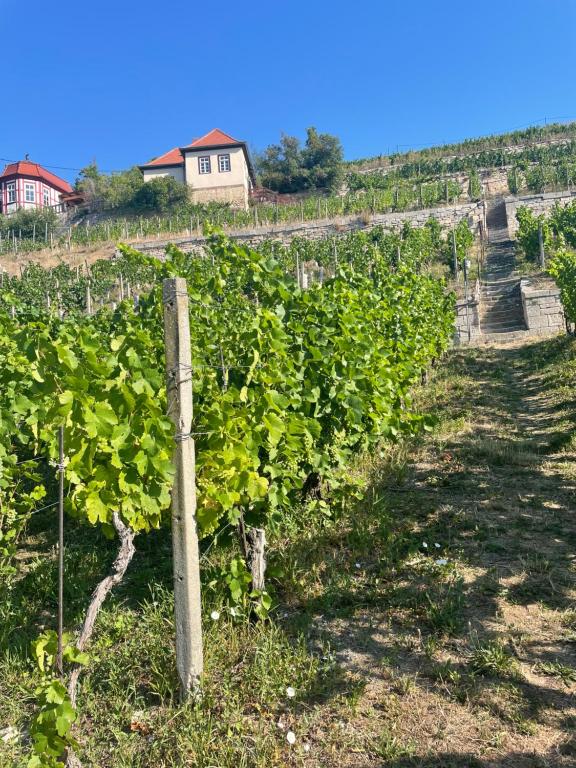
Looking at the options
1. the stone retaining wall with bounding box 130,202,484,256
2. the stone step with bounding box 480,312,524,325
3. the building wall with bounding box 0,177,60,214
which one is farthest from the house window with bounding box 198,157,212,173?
the stone step with bounding box 480,312,524,325

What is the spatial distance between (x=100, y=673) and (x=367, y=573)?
159 cm

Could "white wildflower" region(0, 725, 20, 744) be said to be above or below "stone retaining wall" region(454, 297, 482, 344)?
below

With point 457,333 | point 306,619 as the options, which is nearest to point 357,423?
point 306,619

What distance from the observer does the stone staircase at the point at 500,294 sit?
53.7 feet

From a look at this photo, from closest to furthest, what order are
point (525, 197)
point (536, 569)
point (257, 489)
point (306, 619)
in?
point (257, 489) → point (306, 619) → point (536, 569) → point (525, 197)

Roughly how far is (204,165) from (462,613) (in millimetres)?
43229

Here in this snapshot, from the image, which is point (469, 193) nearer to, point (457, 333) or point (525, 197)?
point (525, 197)

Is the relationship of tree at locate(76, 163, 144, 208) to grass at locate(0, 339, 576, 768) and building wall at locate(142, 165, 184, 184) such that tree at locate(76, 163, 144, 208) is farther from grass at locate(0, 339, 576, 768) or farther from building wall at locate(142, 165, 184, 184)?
grass at locate(0, 339, 576, 768)

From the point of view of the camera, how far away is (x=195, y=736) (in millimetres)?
2139

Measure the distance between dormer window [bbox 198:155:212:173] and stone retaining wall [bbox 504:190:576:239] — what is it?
22110 millimetres

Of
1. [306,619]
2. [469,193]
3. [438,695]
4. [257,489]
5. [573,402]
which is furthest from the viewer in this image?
[469,193]

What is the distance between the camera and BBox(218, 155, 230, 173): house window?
41062 millimetres

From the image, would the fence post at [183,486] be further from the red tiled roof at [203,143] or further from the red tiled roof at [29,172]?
the red tiled roof at [29,172]

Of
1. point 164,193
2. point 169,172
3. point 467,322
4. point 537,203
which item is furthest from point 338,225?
point 169,172
